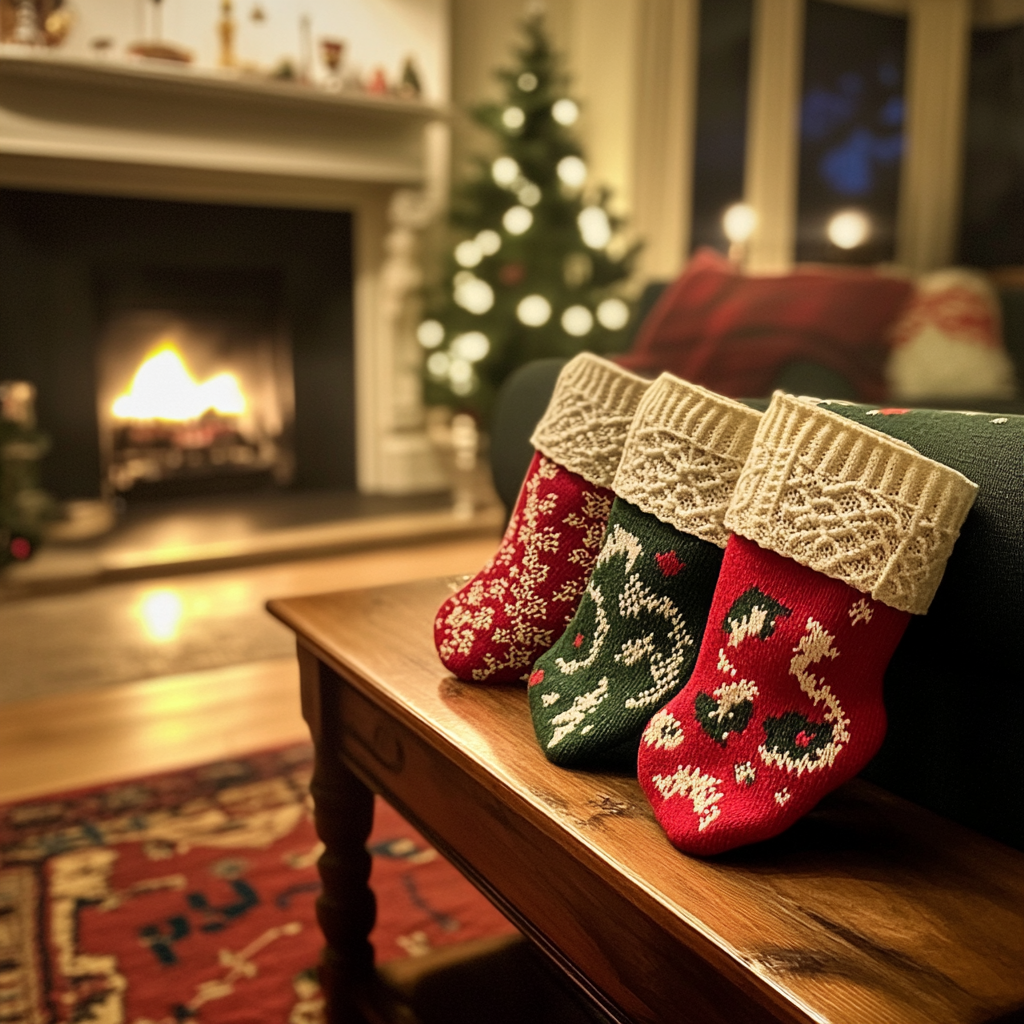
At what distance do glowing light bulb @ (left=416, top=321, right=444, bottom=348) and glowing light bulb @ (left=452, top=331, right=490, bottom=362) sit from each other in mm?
144

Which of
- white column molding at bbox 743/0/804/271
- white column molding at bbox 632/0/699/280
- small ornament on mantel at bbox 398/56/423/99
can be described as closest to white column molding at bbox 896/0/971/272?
white column molding at bbox 743/0/804/271

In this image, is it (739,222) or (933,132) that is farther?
(933,132)

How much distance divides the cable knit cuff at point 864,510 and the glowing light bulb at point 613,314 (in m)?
3.31

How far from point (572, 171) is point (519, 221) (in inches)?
14.2

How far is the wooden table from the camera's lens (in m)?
0.54

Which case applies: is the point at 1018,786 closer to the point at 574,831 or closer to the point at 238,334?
the point at 574,831

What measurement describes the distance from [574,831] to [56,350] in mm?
3327

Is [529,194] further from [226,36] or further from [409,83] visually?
[226,36]

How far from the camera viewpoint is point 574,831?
2.23 ft

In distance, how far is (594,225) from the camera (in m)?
3.94

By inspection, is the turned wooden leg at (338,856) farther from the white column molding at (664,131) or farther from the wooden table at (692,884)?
the white column molding at (664,131)

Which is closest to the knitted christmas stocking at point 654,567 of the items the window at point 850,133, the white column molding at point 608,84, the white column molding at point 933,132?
the white column molding at point 608,84

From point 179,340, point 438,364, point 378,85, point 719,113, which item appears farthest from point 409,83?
point 719,113

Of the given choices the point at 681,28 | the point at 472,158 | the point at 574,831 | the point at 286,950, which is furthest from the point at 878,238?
the point at 574,831
